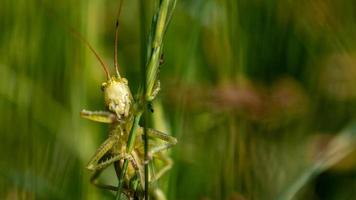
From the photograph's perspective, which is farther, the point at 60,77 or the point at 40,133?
the point at 60,77

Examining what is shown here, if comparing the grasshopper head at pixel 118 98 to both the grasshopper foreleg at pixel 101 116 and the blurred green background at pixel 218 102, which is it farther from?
the blurred green background at pixel 218 102

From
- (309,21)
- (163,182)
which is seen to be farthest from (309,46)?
(163,182)

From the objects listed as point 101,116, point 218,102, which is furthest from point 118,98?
point 218,102

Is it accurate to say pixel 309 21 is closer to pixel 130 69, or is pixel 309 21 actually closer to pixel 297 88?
pixel 297 88

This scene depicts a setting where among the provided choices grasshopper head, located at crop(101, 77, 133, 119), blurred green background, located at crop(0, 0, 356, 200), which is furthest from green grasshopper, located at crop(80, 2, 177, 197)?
blurred green background, located at crop(0, 0, 356, 200)

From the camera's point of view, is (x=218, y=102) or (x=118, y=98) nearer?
(x=118, y=98)

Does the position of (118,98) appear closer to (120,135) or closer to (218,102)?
(120,135)

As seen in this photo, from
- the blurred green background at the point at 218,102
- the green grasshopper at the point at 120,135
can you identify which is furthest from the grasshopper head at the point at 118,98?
the blurred green background at the point at 218,102
